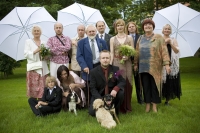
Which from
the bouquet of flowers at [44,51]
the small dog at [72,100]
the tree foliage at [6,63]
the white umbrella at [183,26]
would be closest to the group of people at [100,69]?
the bouquet of flowers at [44,51]

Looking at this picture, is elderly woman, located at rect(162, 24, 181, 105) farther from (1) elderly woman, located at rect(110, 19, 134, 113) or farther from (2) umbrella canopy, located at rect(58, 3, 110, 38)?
(2) umbrella canopy, located at rect(58, 3, 110, 38)

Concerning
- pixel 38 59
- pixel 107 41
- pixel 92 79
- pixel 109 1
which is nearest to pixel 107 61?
pixel 92 79

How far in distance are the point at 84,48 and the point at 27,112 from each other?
223 centimetres

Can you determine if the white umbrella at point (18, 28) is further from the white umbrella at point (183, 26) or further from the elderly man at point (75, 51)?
the white umbrella at point (183, 26)

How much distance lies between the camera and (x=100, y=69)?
221 inches

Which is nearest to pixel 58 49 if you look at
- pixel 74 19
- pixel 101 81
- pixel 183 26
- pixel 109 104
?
pixel 101 81

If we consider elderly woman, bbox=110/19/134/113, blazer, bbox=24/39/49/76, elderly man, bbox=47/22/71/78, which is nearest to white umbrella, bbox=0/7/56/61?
blazer, bbox=24/39/49/76

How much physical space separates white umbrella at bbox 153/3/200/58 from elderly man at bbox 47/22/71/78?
2.75 meters

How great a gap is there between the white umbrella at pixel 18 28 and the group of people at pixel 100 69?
61 cm

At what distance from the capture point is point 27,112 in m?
6.47

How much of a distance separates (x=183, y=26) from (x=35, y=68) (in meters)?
4.30

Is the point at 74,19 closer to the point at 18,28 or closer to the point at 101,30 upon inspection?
the point at 101,30

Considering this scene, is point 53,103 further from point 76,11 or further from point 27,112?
point 76,11

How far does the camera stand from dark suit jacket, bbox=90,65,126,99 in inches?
219
